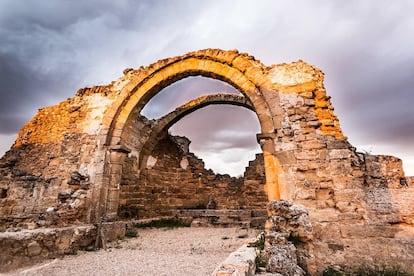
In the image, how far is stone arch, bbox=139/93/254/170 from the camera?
884cm

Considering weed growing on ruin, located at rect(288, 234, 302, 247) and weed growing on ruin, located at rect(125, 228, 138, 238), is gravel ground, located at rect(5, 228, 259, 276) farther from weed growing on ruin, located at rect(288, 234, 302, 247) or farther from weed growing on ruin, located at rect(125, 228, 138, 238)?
weed growing on ruin, located at rect(288, 234, 302, 247)

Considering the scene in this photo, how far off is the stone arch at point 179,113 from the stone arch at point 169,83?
2.15 meters

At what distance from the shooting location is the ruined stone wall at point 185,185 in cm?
859

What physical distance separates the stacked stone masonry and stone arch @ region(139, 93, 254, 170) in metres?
0.08

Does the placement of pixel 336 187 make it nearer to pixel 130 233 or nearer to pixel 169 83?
pixel 130 233

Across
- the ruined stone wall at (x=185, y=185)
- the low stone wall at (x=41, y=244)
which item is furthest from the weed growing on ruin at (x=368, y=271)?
the ruined stone wall at (x=185, y=185)

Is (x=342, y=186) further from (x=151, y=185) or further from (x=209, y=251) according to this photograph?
(x=151, y=185)

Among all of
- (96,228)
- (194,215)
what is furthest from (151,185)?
(96,228)

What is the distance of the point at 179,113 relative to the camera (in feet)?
Result: 31.6

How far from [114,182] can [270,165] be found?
12.9 ft

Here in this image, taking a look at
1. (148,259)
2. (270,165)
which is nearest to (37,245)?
(148,259)

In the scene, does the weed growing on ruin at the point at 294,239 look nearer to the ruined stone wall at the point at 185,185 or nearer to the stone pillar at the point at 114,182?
the stone pillar at the point at 114,182

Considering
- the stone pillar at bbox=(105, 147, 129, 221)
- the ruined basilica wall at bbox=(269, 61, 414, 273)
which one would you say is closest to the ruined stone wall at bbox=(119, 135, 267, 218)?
the stone pillar at bbox=(105, 147, 129, 221)

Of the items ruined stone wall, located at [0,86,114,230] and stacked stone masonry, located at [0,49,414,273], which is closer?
stacked stone masonry, located at [0,49,414,273]
